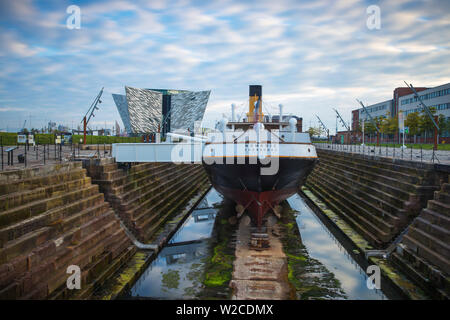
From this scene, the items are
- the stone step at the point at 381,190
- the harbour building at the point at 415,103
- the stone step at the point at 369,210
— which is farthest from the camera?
the harbour building at the point at 415,103

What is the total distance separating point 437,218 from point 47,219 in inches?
436

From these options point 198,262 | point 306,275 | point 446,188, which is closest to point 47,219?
point 198,262

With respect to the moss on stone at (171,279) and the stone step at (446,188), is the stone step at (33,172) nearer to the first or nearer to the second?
the moss on stone at (171,279)

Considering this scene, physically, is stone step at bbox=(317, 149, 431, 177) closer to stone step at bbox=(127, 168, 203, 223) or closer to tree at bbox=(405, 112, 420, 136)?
stone step at bbox=(127, 168, 203, 223)

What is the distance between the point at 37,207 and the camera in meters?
7.69

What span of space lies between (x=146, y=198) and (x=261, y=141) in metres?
6.19

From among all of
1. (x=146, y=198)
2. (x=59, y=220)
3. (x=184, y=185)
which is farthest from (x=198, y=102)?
(x=59, y=220)

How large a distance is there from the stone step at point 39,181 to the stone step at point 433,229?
11.4 m

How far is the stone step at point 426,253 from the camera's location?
24.3 ft

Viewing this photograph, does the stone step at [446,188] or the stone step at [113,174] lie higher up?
the stone step at [113,174]

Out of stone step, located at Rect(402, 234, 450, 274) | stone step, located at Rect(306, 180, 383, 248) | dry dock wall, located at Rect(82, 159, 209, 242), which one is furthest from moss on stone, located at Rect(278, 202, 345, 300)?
dry dock wall, located at Rect(82, 159, 209, 242)

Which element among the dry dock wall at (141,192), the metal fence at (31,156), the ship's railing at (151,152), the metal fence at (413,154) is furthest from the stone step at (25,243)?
the metal fence at (413,154)

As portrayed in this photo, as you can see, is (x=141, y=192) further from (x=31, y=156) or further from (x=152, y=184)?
(x=31, y=156)

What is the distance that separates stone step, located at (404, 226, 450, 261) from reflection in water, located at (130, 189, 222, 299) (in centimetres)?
685
